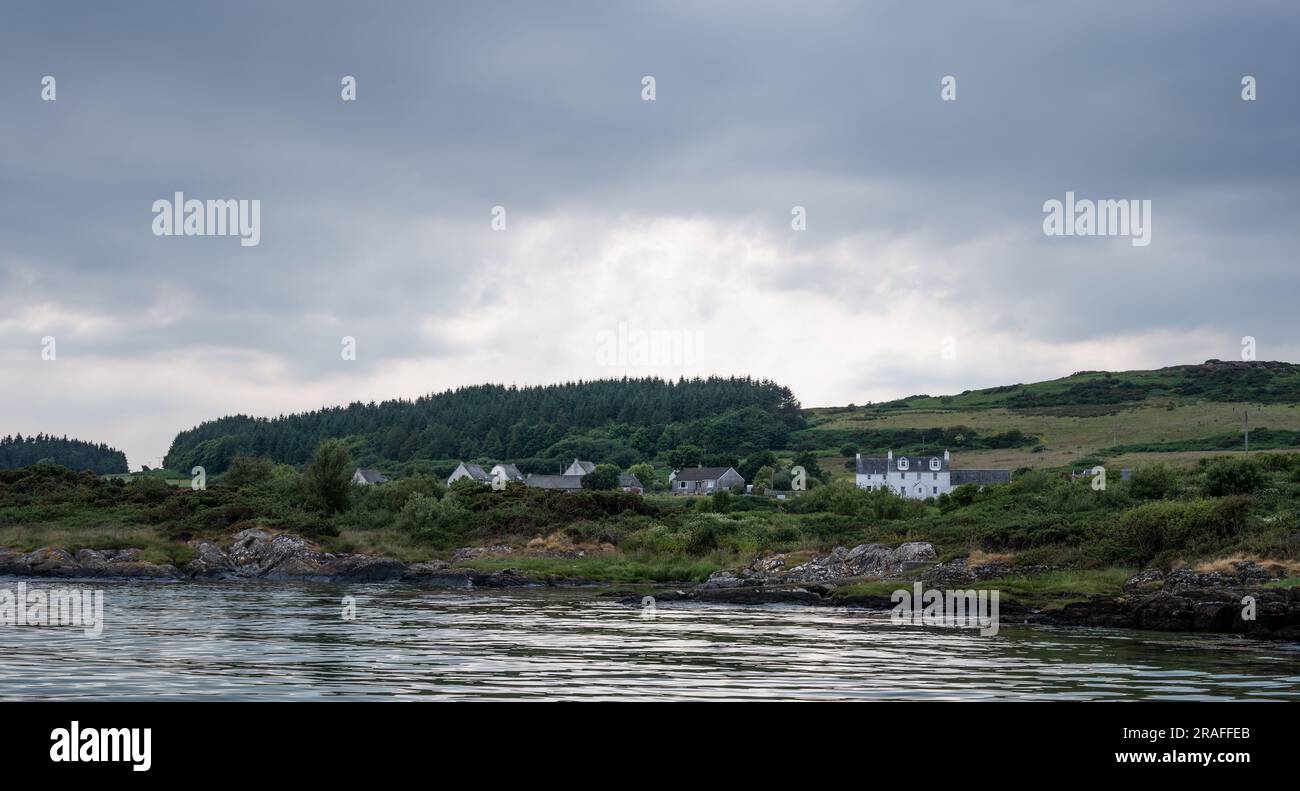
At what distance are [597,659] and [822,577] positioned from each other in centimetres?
3536

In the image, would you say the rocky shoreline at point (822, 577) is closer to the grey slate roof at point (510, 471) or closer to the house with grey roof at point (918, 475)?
the house with grey roof at point (918, 475)

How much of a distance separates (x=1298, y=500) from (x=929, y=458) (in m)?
88.2

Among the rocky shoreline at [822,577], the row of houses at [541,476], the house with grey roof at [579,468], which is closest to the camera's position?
the rocky shoreline at [822,577]

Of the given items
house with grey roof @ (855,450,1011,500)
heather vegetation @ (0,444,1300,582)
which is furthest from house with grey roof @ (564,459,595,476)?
heather vegetation @ (0,444,1300,582)

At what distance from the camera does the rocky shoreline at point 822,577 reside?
37.0 meters

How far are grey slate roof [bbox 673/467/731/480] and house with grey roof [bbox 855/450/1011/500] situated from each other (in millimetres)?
22593

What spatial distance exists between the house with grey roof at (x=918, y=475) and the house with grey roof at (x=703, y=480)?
18.0 meters

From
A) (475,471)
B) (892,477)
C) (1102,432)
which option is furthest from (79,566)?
(1102,432)

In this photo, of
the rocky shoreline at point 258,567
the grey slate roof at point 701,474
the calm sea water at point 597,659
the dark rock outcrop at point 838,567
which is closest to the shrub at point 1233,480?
the dark rock outcrop at point 838,567

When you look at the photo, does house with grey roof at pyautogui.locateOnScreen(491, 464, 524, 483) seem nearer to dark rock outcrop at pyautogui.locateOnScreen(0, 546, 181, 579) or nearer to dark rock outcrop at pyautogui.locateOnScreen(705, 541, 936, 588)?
dark rock outcrop at pyautogui.locateOnScreen(0, 546, 181, 579)

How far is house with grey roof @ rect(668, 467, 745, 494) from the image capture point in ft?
515
